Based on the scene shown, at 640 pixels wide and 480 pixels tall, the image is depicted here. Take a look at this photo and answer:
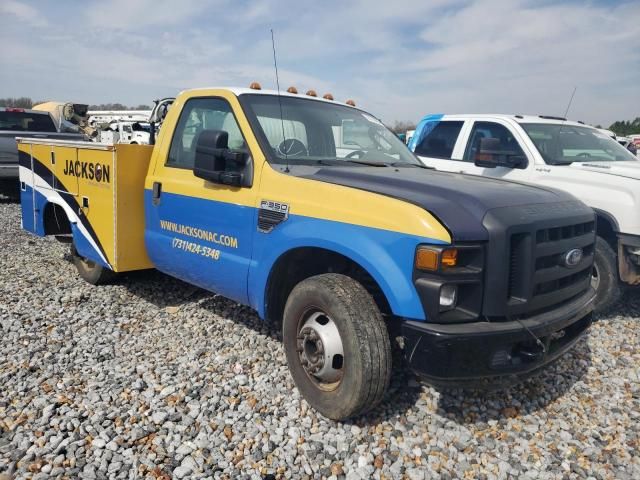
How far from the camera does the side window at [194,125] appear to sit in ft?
13.1

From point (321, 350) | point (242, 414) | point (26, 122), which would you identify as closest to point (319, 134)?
point (321, 350)

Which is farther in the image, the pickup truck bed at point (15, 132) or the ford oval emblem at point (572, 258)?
the pickup truck bed at point (15, 132)

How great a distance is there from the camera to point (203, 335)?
4410mm

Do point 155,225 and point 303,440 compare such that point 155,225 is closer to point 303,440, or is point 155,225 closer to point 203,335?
point 203,335

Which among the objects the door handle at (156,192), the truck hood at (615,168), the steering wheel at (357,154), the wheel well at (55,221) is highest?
the steering wheel at (357,154)

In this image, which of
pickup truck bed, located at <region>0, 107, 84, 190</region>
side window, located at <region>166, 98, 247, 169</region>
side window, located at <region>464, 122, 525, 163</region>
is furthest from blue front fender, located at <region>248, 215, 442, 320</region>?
pickup truck bed, located at <region>0, 107, 84, 190</region>

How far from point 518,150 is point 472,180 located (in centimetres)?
296

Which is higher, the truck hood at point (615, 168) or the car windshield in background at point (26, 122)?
the car windshield in background at point (26, 122)

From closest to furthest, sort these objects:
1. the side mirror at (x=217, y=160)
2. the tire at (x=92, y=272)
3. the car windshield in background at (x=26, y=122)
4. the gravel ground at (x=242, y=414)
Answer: the gravel ground at (x=242, y=414)
the side mirror at (x=217, y=160)
the tire at (x=92, y=272)
the car windshield in background at (x=26, y=122)

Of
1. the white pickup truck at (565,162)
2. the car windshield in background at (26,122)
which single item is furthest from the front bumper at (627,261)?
the car windshield in background at (26,122)

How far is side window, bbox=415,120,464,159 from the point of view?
6.91 meters

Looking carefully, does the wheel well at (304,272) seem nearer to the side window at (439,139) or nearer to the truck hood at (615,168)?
the truck hood at (615,168)

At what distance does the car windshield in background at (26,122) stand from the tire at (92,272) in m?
6.30

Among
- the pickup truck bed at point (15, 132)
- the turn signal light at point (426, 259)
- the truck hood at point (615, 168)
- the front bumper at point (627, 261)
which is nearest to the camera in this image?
the turn signal light at point (426, 259)
